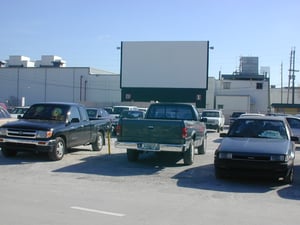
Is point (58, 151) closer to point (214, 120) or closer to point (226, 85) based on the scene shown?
point (214, 120)

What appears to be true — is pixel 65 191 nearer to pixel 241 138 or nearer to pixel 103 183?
pixel 103 183

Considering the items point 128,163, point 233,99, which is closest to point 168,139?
point 128,163

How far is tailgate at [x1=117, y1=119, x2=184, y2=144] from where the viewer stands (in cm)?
1323

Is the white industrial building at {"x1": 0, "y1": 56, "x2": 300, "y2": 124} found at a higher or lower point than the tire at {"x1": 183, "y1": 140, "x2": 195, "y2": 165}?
higher

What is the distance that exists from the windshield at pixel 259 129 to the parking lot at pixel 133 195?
1.30 metres

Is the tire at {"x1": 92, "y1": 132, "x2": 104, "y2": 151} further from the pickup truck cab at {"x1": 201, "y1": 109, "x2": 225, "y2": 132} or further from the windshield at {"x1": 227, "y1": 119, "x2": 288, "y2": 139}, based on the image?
the pickup truck cab at {"x1": 201, "y1": 109, "x2": 225, "y2": 132}

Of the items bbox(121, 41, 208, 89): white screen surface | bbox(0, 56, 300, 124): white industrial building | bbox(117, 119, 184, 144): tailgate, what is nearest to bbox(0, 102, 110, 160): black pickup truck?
bbox(117, 119, 184, 144): tailgate

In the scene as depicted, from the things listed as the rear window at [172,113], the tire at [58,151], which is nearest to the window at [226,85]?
the rear window at [172,113]

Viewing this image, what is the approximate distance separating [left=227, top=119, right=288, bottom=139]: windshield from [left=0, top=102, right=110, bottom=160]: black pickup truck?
523cm

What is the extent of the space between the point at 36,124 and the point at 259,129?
6.57 meters

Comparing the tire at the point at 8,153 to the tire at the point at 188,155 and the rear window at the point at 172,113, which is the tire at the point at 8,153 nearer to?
the rear window at the point at 172,113

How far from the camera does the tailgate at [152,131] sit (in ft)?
43.4

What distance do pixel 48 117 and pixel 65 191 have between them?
6.17m

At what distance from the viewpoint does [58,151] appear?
14258 mm
